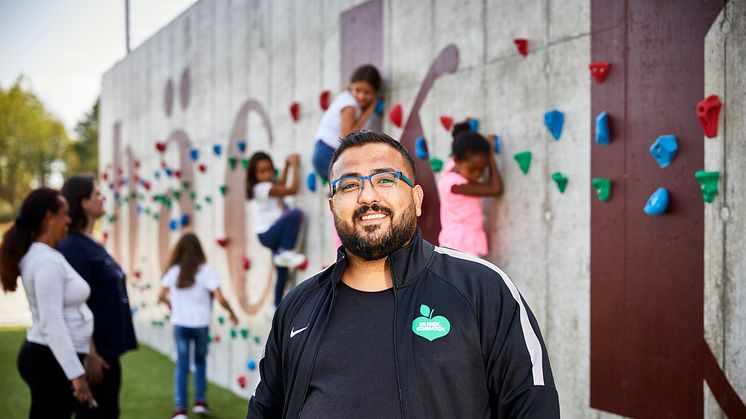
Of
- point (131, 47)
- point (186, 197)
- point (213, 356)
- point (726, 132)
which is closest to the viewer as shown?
point (726, 132)

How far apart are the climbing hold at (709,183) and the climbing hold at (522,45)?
4.49ft

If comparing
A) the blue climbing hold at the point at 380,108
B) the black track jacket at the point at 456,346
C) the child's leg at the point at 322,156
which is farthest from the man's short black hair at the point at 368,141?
the blue climbing hold at the point at 380,108

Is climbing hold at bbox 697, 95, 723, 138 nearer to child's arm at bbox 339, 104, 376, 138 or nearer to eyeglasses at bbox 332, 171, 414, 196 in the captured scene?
eyeglasses at bbox 332, 171, 414, 196

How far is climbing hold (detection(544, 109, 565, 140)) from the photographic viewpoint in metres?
3.96

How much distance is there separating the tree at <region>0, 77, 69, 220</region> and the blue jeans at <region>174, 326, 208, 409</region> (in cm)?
3689

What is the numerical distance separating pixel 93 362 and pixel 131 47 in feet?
29.3

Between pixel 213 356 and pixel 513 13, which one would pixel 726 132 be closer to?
pixel 513 13

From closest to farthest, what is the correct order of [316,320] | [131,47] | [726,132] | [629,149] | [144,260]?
[316,320] < [726,132] < [629,149] < [144,260] < [131,47]

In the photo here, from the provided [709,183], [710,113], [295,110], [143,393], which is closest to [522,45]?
[710,113]

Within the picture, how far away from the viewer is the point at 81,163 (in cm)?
4447

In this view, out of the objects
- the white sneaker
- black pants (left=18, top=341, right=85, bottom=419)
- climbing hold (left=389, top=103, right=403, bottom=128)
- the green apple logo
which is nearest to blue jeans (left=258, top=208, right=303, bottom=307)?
the white sneaker

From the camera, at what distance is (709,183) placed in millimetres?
3174

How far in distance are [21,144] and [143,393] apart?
37127 millimetres

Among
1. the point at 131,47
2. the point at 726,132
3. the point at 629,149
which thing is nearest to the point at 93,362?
the point at 629,149
